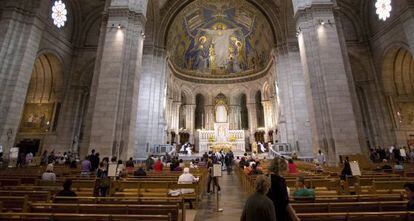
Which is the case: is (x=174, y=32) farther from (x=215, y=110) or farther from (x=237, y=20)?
(x=215, y=110)

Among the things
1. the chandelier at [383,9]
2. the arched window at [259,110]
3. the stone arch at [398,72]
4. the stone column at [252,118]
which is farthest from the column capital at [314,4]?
the arched window at [259,110]

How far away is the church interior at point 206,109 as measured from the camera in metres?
4.43

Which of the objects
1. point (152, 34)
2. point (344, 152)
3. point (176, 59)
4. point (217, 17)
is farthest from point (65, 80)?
point (344, 152)

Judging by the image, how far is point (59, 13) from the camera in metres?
21.7

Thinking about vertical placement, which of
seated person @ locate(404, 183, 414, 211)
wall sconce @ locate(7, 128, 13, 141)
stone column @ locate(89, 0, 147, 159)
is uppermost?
stone column @ locate(89, 0, 147, 159)

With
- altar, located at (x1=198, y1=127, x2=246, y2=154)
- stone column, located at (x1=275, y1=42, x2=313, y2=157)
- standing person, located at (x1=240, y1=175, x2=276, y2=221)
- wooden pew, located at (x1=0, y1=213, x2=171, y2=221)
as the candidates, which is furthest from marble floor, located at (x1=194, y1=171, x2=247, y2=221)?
altar, located at (x1=198, y1=127, x2=246, y2=154)

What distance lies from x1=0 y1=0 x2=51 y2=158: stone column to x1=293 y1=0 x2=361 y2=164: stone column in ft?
61.6

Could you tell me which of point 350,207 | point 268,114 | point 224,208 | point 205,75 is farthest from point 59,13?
point 268,114

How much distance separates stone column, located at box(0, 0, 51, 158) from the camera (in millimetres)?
13969

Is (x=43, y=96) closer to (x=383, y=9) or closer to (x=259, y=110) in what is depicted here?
(x=259, y=110)

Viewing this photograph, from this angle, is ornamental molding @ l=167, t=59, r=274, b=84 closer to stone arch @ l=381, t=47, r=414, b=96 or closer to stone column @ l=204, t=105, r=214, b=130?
stone column @ l=204, t=105, r=214, b=130

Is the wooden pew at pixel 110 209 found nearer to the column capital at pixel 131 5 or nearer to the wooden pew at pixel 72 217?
the wooden pew at pixel 72 217

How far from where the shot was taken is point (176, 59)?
→ 31.3 metres

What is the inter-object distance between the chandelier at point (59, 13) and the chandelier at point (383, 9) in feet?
103
